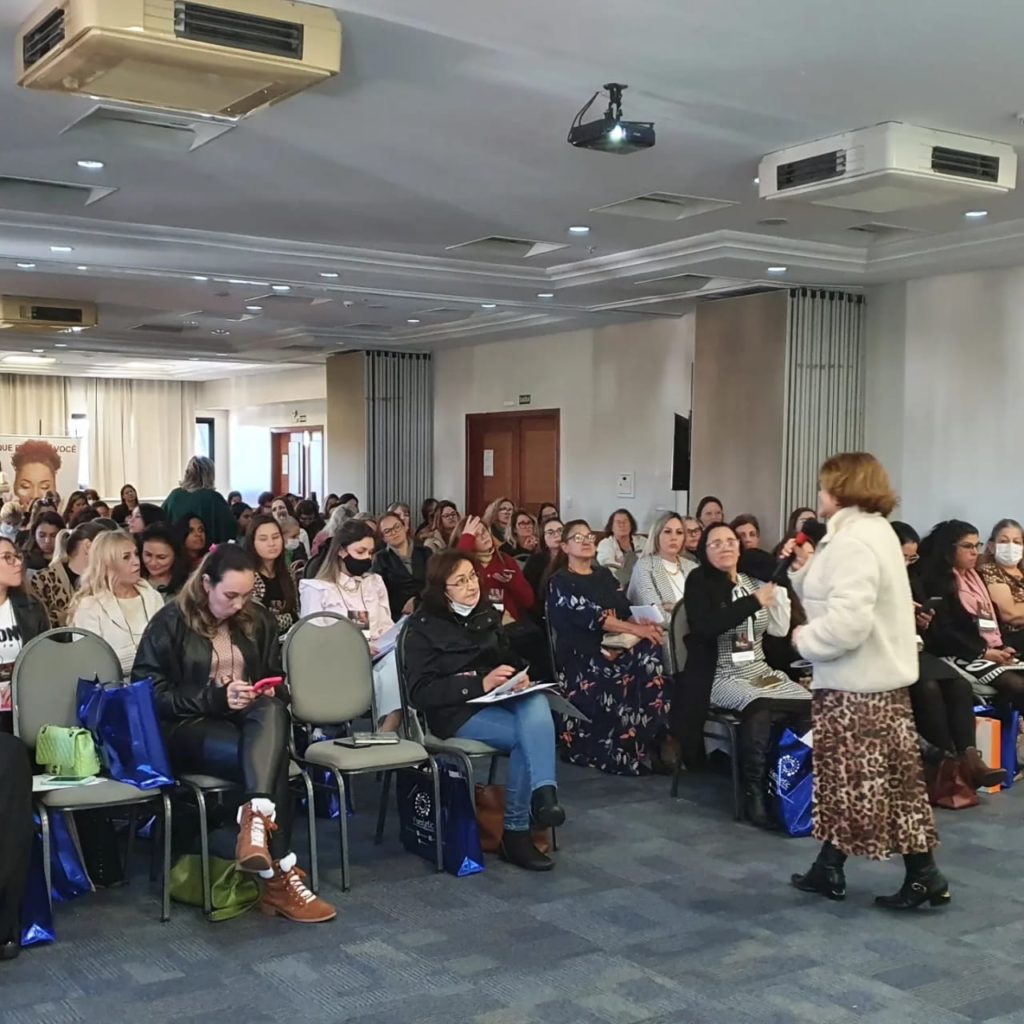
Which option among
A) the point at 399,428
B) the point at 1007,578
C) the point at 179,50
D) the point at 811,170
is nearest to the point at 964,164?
the point at 811,170

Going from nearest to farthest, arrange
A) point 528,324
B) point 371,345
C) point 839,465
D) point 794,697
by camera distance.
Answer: point 839,465
point 794,697
point 528,324
point 371,345

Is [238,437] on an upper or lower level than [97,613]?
upper

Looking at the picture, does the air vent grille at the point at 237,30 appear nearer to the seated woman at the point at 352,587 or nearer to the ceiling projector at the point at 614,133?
the ceiling projector at the point at 614,133

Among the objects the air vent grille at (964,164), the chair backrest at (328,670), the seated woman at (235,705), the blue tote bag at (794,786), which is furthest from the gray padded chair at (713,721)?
the air vent grille at (964,164)

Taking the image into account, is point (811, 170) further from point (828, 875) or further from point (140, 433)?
point (140, 433)

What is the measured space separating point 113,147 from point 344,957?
3980 millimetres

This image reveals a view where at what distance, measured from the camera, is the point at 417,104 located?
→ 5023mm

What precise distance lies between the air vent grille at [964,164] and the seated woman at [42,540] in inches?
222

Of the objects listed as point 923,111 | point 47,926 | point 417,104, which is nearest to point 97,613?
point 47,926

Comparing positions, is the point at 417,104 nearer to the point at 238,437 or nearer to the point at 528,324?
the point at 528,324

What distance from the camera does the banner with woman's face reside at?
14836 mm

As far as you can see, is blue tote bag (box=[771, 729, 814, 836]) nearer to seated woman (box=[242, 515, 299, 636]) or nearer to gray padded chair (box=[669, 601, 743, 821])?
gray padded chair (box=[669, 601, 743, 821])

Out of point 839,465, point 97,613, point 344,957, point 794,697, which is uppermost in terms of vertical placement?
point 839,465

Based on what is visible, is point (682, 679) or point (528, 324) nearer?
point (682, 679)
